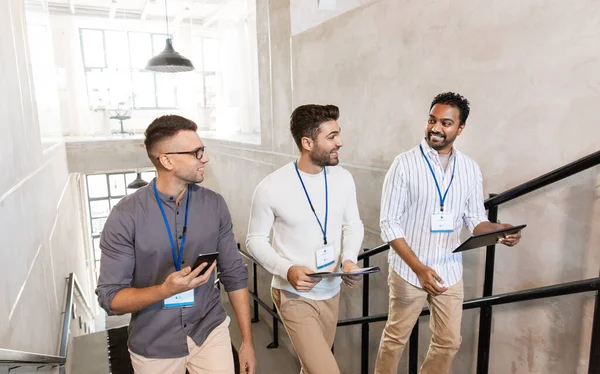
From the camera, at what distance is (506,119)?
207cm

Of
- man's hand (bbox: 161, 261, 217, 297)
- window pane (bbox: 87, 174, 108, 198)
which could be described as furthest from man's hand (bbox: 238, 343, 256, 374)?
window pane (bbox: 87, 174, 108, 198)

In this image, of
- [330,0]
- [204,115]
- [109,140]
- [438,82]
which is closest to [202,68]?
[204,115]

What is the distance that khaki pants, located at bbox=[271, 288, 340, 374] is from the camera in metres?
1.89

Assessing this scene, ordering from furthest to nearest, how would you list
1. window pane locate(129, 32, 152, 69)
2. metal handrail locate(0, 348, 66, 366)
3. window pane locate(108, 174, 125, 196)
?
1. window pane locate(108, 174, 125, 196)
2. window pane locate(129, 32, 152, 69)
3. metal handrail locate(0, 348, 66, 366)

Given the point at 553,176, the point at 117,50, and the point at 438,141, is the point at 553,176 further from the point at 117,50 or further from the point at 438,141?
the point at 117,50

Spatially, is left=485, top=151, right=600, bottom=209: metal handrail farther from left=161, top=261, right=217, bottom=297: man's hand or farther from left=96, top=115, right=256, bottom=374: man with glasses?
left=161, top=261, right=217, bottom=297: man's hand

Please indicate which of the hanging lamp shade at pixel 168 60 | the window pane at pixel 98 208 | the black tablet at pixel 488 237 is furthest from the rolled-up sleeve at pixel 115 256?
the window pane at pixel 98 208

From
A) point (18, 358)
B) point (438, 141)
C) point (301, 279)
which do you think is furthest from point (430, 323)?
point (18, 358)

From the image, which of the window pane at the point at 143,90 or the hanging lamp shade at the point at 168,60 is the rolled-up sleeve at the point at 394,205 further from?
the window pane at the point at 143,90

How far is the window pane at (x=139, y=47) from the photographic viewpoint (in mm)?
11914

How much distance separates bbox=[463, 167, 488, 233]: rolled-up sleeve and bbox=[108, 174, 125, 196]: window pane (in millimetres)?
12656

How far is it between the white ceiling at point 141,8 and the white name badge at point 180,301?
9018 mm

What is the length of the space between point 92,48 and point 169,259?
479 inches

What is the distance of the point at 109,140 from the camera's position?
28.4 ft
